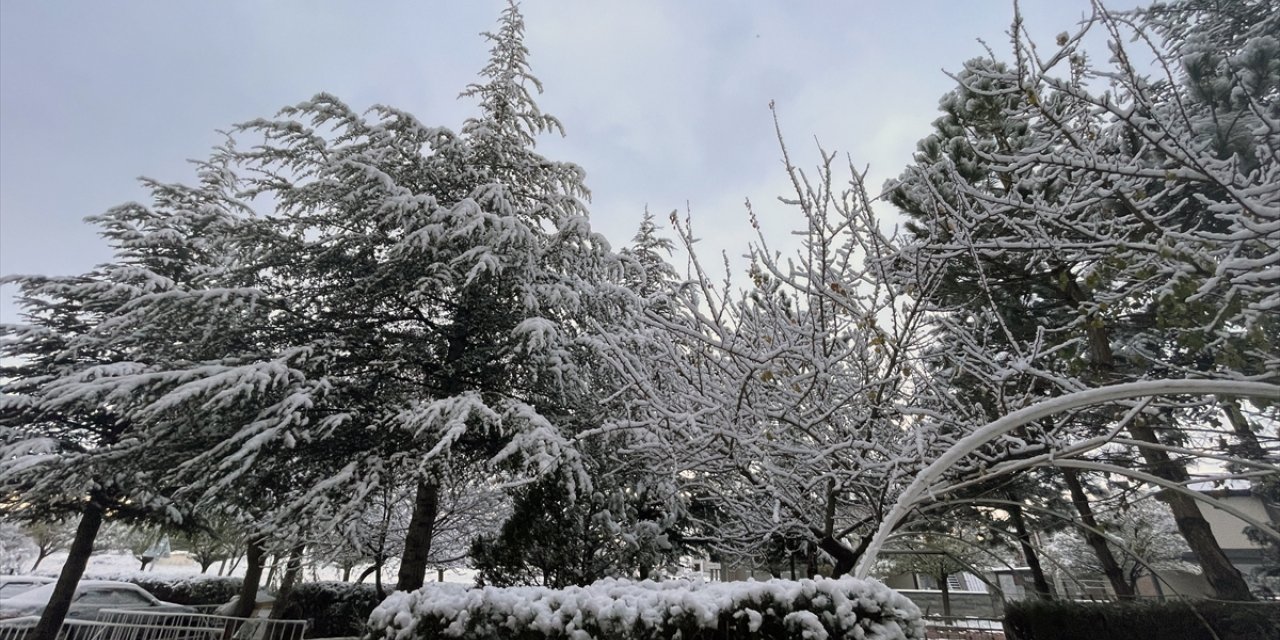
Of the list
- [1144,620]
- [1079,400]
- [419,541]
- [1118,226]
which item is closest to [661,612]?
[1079,400]

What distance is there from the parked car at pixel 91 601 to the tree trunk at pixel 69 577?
1.54 metres

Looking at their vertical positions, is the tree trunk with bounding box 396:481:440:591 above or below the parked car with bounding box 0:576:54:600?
above

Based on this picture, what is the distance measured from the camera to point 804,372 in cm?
455

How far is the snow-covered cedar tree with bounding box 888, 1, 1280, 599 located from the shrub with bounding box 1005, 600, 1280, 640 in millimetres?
305

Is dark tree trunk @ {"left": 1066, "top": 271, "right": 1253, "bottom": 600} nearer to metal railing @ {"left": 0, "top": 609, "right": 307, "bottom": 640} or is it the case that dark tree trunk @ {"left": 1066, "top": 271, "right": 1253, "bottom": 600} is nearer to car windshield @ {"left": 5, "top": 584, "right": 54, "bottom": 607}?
metal railing @ {"left": 0, "top": 609, "right": 307, "bottom": 640}

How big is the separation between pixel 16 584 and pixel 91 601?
10.1 ft

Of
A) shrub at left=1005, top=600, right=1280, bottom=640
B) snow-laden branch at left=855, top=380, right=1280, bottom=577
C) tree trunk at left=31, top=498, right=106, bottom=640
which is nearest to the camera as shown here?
snow-laden branch at left=855, top=380, right=1280, bottom=577

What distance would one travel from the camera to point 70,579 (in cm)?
879

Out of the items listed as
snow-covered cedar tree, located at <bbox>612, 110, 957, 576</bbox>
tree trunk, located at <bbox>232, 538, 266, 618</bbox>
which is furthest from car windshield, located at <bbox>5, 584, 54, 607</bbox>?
snow-covered cedar tree, located at <bbox>612, 110, 957, 576</bbox>

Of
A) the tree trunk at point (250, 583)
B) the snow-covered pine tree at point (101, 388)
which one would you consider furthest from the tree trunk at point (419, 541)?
the tree trunk at point (250, 583)

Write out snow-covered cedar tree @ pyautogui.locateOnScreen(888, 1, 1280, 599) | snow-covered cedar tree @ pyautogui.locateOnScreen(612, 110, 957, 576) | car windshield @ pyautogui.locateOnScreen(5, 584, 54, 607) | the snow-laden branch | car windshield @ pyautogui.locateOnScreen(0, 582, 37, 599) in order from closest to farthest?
1. the snow-laden branch
2. snow-covered cedar tree @ pyautogui.locateOnScreen(888, 1, 1280, 599)
3. snow-covered cedar tree @ pyautogui.locateOnScreen(612, 110, 957, 576)
4. car windshield @ pyautogui.locateOnScreen(5, 584, 54, 607)
5. car windshield @ pyautogui.locateOnScreen(0, 582, 37, 599)

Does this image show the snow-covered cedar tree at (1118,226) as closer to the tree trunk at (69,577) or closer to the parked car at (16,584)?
the tree trunk at (69,577)

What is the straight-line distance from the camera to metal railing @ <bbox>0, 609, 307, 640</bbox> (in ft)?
24.2

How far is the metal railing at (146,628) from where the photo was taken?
737 centimetres
